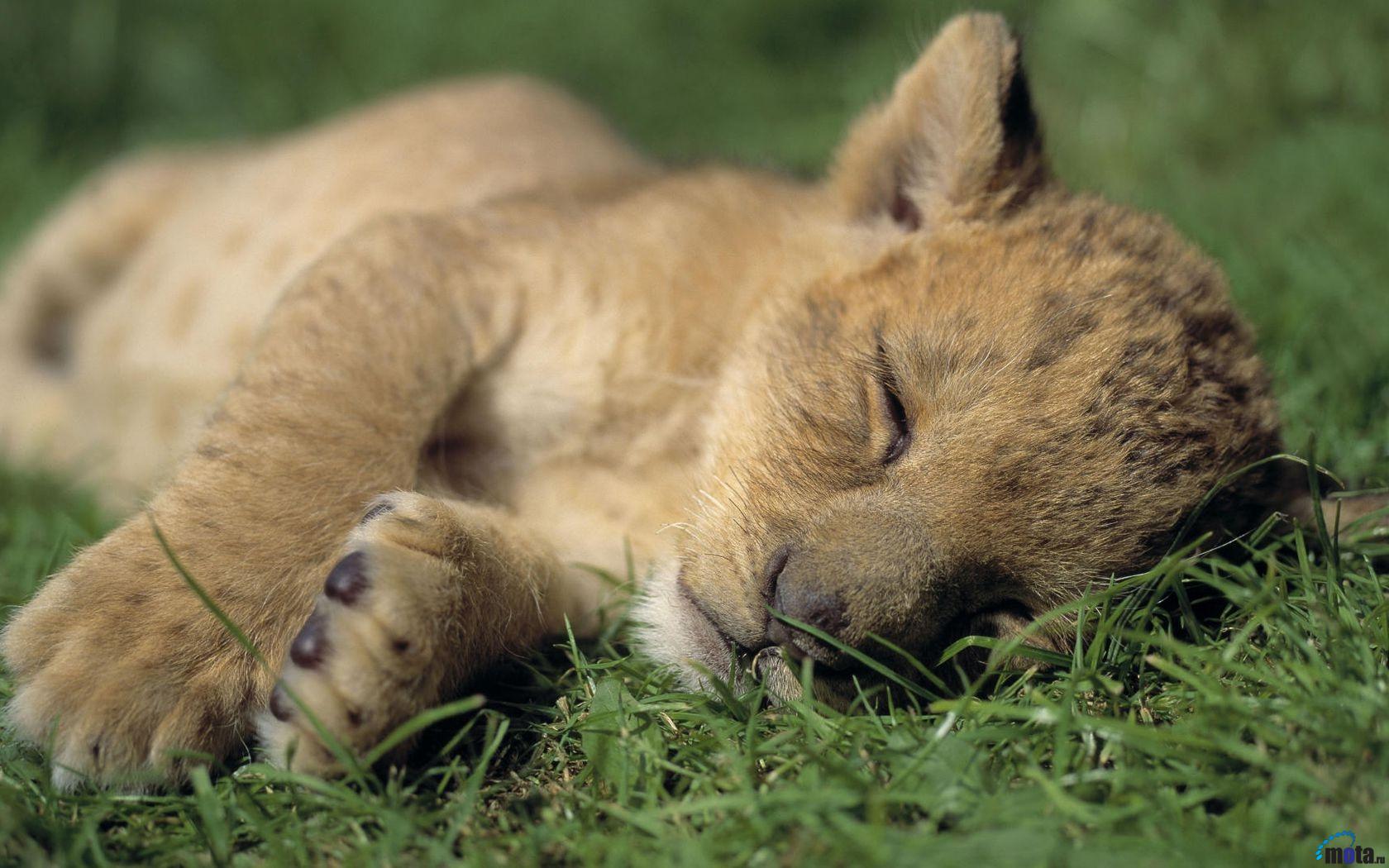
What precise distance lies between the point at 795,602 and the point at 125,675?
1.55m

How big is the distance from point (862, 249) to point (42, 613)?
8.26 feet

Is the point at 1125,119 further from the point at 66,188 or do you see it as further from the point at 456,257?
the point at 66,188

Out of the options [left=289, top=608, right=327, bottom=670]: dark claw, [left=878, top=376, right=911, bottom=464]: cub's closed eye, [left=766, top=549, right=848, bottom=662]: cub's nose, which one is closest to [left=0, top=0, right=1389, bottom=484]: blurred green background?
[left=878, top=376, right=911, bottom=464]: cub's closed eye

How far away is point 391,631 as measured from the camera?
2.43 m

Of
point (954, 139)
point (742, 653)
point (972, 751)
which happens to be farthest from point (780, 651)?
point (954, 139)

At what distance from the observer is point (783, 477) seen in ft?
9.46

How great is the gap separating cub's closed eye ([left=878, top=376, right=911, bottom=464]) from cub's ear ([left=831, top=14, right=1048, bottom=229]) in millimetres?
750

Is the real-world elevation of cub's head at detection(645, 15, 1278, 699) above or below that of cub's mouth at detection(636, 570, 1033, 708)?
above

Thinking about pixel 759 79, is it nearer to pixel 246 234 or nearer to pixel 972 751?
pixel 246 234

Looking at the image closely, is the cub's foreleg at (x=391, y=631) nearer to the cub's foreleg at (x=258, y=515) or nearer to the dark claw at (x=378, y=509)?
the dark claw at (x=378, y=509)

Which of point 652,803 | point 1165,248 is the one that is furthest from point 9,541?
point 1165,248

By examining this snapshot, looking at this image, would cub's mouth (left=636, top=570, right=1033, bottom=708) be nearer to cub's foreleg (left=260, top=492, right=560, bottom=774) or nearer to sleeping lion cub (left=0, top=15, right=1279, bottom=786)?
sleeping lion cub (left=0, top=15, right=1279, bottom=786)

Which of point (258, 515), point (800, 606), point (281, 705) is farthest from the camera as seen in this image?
point (258, 515)

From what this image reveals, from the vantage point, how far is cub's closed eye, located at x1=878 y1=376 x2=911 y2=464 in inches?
112
